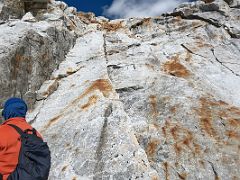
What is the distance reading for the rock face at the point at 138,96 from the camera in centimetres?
1402

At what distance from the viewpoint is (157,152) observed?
14.6m

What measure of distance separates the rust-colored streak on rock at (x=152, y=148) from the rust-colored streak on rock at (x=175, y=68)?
18.8 feet

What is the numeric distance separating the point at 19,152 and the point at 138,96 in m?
9.76

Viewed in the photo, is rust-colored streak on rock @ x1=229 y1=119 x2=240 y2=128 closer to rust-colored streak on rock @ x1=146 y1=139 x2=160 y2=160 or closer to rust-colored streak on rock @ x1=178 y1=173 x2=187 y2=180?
rust-colored streak on rock @ x1=146 y1=139 x2=160 y2=160

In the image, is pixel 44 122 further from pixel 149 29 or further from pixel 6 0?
pixel 149 29

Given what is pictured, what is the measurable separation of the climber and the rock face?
4.42 meters

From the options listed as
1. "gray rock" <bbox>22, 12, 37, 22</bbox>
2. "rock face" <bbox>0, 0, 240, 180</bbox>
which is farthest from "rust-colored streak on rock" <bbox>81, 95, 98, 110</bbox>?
"gray rock" <bbox>22, 12, 37, 22</bbox>

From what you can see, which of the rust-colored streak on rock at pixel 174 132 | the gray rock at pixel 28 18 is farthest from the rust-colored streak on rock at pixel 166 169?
the gray rock at pixel 28 18

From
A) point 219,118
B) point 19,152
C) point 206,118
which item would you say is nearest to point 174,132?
point 206,118

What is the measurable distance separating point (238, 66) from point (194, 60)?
2.58 meters

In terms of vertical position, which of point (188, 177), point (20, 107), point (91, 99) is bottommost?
point (188, 177)

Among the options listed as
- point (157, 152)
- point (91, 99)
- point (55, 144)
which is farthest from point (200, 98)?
point (55, 144)

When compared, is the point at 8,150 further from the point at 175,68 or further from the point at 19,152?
the point at 175,68

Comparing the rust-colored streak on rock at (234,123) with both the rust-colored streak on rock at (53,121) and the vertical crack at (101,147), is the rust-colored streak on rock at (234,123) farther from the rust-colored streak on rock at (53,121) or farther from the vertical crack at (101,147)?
the rust-colored streak on rock at (53,121)
